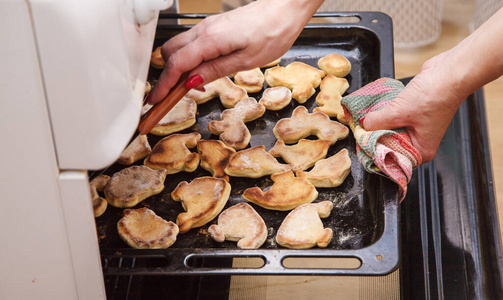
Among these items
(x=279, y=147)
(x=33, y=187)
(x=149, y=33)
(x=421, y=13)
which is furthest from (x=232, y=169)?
(x=421, y=13)

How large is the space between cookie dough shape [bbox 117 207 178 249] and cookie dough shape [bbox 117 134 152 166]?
0.17 meters

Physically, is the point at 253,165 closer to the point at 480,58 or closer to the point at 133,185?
the point at 133,185

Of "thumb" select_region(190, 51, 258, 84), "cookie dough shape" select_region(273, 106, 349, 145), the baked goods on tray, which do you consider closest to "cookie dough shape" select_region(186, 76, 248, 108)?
the baked goods on tray

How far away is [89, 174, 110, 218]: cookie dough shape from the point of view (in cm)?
114

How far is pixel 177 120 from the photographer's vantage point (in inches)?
52.5

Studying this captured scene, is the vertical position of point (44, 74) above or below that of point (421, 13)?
above

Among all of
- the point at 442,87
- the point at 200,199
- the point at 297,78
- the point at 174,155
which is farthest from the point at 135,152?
the point at 442,87

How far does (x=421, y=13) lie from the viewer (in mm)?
2516

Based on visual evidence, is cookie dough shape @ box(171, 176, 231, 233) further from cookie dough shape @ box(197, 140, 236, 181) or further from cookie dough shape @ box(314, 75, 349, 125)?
cookie dough shape @ box(314, 75, 349, 125)

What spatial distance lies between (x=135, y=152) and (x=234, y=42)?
0.35 m

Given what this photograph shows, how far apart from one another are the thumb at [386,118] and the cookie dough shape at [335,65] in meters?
0.28

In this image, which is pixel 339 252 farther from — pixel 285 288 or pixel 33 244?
pixel 33 244

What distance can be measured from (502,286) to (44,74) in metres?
0.91

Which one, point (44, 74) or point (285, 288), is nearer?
point (44, 74)
